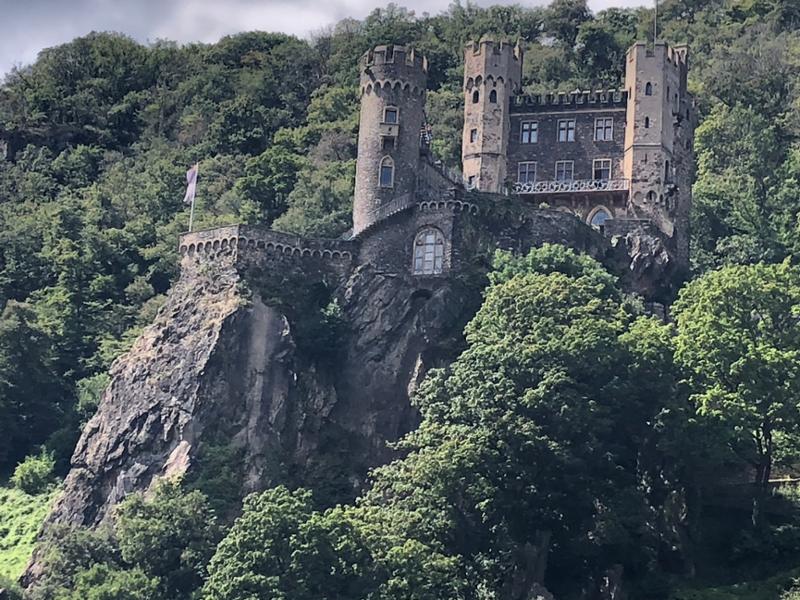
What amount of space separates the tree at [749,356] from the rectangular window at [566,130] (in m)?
20.2

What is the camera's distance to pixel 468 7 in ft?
438

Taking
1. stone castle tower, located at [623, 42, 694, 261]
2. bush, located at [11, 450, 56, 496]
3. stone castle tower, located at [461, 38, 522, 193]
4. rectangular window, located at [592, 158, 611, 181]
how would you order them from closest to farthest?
bush, located at [11, 450, 56, 496]
stone castle tower, located at [623, 42, 694, 261]
rectangular window, located at [592, 158, 611, 181]
stone castle tower, located at [461, 38, 522, 193]

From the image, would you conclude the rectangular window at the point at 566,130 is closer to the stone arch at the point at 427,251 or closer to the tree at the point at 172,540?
the stone arch at the point at 427,251

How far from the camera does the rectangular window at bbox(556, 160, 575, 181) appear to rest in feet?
274

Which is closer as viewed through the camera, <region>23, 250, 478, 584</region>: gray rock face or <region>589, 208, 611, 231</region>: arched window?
<region>23, 250, 478, 584</region>: gray rock face

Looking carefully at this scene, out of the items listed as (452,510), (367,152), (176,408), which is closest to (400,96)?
(367,152)

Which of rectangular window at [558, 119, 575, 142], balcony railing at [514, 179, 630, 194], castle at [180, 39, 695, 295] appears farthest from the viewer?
rectangular window at [558, 119, 575, 142]

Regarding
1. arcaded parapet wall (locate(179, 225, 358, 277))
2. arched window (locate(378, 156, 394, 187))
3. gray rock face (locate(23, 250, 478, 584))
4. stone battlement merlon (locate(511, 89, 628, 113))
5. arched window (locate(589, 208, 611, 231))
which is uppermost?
stone battlement merlon (locate(511, 89, 628, 113))

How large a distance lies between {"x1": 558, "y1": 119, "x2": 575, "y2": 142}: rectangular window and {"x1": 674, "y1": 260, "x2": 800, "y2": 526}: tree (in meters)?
20.2

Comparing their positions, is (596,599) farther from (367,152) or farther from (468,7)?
(468,7)

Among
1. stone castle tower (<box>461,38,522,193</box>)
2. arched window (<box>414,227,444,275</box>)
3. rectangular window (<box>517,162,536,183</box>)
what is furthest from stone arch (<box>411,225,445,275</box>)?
rectangular window (<box>517,162,536,183</box>)

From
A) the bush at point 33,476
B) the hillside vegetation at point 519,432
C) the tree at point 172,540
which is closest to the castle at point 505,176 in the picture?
the hillside vegetation at point 519,432

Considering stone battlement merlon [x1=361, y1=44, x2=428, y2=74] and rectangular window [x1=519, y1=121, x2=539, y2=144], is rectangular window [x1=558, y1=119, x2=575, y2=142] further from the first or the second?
stone battlement merlon [x1=361, y1=44, x2=428, y2=74]

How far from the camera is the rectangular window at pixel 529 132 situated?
84.5 metres
